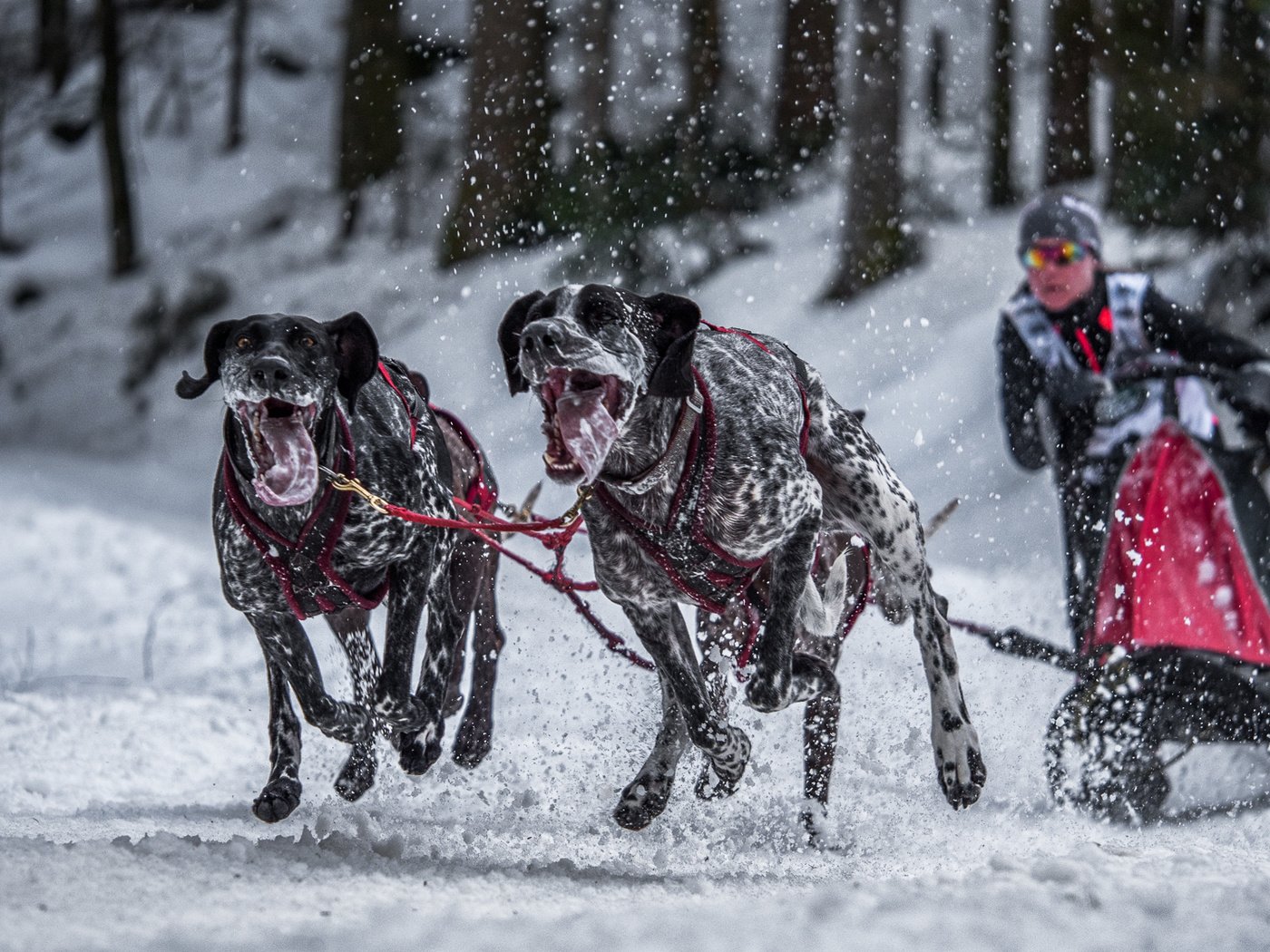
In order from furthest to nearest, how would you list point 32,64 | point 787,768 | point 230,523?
point 32,64 < point 787,768 < point 230,523

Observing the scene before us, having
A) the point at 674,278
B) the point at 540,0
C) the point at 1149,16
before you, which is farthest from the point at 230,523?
the point at 540,0

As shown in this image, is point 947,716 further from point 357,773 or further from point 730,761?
point 357,773

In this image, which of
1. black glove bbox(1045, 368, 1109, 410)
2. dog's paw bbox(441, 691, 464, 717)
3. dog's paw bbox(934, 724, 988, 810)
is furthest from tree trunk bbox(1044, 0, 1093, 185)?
dog's paw bbox(934, 724, 988, 810)

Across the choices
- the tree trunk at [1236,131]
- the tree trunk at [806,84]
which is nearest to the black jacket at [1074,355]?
the tree trunk at [1236,131]

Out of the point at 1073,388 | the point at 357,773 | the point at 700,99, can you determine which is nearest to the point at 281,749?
the point at 357,773

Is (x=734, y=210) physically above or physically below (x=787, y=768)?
above

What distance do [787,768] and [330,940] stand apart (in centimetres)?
267

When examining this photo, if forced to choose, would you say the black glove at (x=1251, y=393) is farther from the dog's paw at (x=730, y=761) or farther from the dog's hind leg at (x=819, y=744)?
the dog's paw at (x=730, y=761)

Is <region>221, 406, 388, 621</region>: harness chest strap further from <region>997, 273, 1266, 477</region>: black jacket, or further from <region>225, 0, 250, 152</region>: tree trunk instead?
<region>225, 0, 250, 152</region>: tree trunk

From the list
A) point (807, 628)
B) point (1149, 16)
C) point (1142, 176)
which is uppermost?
point (1149, 16)

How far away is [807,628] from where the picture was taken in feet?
11.9

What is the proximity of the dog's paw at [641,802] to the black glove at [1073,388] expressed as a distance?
6.07ft

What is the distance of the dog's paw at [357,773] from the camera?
3693 mm

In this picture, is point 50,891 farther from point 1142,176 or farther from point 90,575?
point 1142,176
